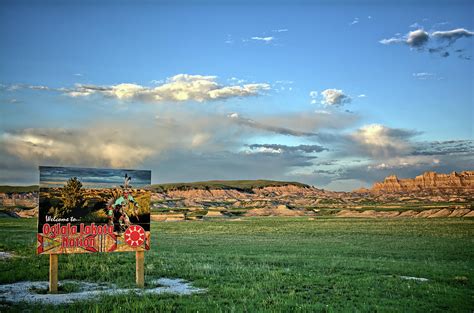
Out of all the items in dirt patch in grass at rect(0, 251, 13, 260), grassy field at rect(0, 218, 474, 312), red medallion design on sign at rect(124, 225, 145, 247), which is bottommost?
grassy field at rect(0, 218, 474, 312)

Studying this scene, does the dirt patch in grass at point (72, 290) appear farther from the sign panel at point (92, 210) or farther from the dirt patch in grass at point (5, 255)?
the dirt patch in grass at point (5, 255)

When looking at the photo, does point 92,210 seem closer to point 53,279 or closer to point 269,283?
point 53,279

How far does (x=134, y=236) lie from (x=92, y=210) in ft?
6.00

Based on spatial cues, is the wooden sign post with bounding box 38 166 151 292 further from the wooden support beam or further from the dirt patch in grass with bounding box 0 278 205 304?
the dirt patch in grass with bounding box 0 278 205 304

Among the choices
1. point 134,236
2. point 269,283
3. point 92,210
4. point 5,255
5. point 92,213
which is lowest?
point 269,283

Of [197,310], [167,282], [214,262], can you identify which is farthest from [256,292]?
[214,262]

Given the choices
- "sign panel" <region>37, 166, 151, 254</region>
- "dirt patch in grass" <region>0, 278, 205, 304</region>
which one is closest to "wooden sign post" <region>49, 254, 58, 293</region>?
"dirt patch in grass" <region>0, 278, 205, 304</region>

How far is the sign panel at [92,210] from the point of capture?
1560 centimetres

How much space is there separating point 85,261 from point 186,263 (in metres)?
4.83

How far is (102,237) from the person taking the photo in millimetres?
16188

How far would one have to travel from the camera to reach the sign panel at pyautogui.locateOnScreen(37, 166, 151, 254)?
51.2 ft

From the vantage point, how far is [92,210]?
16.4 meters

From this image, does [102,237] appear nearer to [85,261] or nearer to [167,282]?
[167,282]

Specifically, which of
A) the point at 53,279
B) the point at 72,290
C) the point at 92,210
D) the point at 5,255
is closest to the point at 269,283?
the point at 72,290
